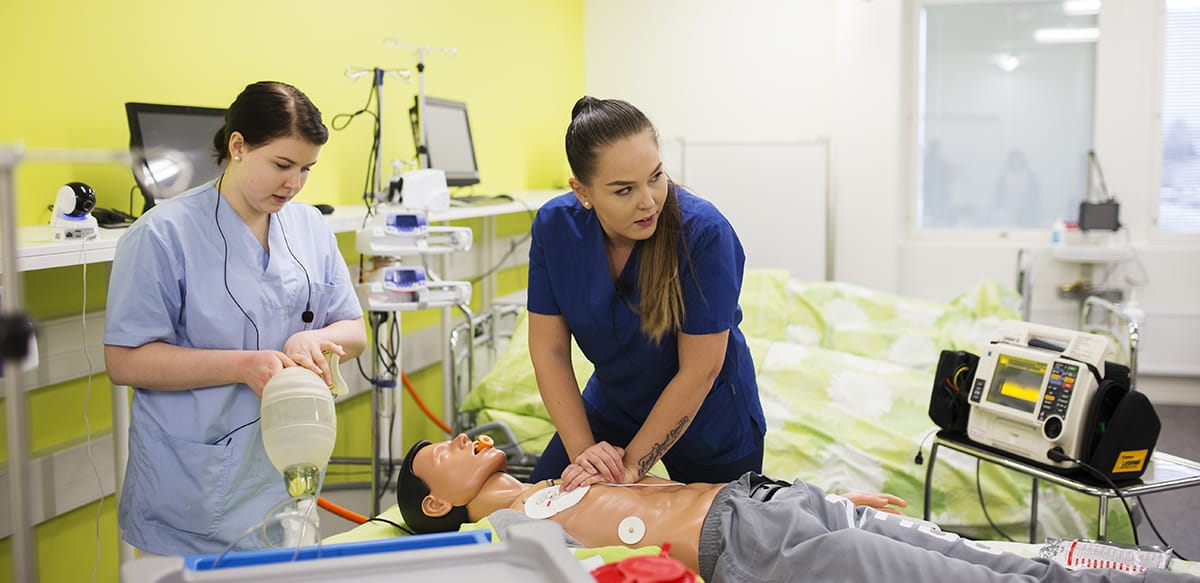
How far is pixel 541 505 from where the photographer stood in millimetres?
1807

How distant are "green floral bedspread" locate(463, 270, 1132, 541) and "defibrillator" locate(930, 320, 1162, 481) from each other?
308 mm

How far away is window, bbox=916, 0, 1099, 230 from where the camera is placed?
514 cm

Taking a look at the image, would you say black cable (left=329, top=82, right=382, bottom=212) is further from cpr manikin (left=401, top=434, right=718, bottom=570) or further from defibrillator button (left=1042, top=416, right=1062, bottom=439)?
defibrillator button (left=1042, top=416, right=1062, bottom=439)

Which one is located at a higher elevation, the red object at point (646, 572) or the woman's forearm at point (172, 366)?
the woman's forearm at point (172, 366)

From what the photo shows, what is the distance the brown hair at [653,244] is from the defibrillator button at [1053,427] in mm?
979

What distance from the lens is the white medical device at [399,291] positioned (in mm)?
2570

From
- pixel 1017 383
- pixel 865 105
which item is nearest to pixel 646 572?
pixel 1017 383

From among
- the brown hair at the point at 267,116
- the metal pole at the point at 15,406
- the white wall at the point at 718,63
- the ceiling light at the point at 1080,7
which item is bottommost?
the metal pole at the point at 15,406

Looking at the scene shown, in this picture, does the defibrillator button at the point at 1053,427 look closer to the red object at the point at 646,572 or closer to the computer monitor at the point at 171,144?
the red object at the point at 646,572

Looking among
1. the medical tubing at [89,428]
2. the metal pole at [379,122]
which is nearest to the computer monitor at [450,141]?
the metal pole at [379,122]

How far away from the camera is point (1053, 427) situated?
2.18m

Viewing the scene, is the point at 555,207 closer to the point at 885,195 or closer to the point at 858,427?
the point at 858,427

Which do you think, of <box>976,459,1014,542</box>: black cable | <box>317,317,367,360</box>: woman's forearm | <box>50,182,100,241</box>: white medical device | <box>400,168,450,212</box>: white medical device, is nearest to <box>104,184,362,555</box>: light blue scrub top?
<box>317,317,367,360</box>: woman's forearm

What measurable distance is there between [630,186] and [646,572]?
2.15 feet
